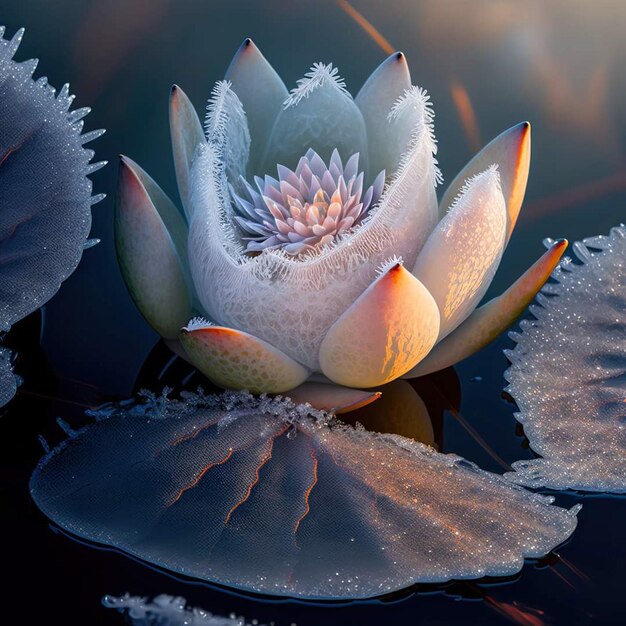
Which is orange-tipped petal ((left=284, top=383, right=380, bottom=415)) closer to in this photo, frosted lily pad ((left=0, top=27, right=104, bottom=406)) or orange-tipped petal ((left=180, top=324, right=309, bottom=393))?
orange-tipped petal ((left=180, top=324, right=309, bottom=393))

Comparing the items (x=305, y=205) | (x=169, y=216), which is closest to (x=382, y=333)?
(x=305, y=205)

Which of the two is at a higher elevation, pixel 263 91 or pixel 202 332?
pixel 263 91

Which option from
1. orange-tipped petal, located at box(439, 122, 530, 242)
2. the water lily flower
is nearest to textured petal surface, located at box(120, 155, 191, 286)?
the water lily flower

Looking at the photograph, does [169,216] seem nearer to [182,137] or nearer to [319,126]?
[182,137]

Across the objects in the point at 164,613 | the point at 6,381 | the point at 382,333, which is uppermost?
the point at 382,333

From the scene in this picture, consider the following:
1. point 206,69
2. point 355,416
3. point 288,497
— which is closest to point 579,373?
point 355,416

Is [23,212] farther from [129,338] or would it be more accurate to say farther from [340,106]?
[340,106]
